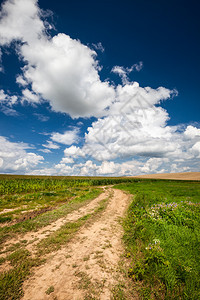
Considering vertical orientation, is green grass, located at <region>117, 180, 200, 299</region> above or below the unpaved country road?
above

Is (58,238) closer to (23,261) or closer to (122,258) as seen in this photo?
(23,261)

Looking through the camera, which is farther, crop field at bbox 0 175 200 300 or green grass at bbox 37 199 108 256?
green grass at bbox 37 199 108 256

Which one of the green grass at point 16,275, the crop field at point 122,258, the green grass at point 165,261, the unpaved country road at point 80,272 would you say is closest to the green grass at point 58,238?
the crop field at point 122,258

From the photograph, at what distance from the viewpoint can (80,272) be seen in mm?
4387

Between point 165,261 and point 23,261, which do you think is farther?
point 23,261

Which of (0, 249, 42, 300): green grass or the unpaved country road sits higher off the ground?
(0, 249, 42, 300): green grass

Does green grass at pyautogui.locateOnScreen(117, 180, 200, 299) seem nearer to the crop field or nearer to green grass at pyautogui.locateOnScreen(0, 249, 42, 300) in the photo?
the crop field

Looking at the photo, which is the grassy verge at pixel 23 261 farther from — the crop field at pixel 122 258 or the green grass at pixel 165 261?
the green grass at pixel 165 261

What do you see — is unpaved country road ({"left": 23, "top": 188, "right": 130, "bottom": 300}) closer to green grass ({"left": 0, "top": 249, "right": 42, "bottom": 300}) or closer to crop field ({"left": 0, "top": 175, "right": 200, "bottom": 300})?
crop field ({"left": 0, "top": 175, "right": 200, "bottom": 300})

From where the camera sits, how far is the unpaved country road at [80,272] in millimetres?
3617

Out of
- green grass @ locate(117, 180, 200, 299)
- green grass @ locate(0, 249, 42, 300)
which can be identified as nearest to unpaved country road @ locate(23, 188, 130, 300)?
green grass @ locate(0, 249, 42, 300)

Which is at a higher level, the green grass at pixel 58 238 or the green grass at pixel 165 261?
the green grass at pixel 165 261

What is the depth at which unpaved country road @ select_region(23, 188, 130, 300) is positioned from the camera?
11.9 ft

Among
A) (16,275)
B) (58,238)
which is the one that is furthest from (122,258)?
(16,275)
